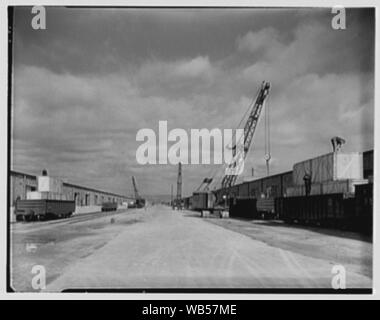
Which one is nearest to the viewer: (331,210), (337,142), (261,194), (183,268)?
(183,268)

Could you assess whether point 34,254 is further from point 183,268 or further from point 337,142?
point 337,142

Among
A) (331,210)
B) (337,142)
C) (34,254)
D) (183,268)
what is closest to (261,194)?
(331,210)

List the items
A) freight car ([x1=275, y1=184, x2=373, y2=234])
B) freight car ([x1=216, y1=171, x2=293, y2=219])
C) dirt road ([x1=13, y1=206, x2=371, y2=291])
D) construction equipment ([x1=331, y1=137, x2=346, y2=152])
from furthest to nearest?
freight car ([x1=216, y1=171, x2=293, y2=219]) < freight car ([x1=275, y1=184, x2=373, y2=234]) < construction equipment ([x1=331, y1=137, x2=346, y2=152]) < dirt road ([x1=13, y1=206, x2=371, y2=291])

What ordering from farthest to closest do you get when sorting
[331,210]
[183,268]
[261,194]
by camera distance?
[261,194] → [331,210] → [183,268]

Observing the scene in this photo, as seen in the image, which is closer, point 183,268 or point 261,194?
point 183,268

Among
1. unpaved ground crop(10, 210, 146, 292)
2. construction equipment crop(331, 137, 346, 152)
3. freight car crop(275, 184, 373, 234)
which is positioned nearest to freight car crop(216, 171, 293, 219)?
freight car crop(275, 184, 373, 234)

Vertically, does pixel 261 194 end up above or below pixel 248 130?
below

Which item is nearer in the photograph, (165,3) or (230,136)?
(165,3)

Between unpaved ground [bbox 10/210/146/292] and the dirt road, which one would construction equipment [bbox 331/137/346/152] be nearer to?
the dirt road

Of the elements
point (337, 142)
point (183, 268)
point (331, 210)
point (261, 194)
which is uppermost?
point (337, 142)

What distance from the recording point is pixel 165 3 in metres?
8.52
